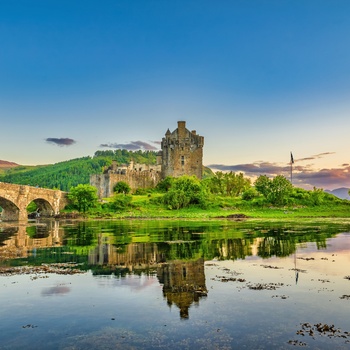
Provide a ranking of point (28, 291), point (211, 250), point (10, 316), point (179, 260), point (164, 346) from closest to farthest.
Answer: point (164, 346), point (10, 316), point (28, 291), point (179, 260), point (211, 250)

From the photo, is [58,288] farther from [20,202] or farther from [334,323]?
[20,202]

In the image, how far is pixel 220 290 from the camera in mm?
14336

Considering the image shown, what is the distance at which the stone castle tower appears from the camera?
12225cm

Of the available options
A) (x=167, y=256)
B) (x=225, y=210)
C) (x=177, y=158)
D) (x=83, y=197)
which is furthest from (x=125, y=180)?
(x=167, y=256)

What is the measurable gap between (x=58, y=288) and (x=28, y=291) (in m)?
1.11

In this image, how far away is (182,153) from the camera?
401ft

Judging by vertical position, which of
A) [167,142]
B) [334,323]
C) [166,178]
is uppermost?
[167,142]

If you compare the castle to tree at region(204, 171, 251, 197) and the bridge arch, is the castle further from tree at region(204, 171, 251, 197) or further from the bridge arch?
the bridge arch

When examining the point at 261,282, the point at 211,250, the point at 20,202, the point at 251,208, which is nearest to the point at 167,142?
the point at 251,208

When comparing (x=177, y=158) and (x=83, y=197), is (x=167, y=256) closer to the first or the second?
(x=83, y=197)

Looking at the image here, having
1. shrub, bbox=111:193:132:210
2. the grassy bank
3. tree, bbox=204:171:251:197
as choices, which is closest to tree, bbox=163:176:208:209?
the grassy bank

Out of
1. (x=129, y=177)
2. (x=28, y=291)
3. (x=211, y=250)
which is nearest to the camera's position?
(x=28, y=291)

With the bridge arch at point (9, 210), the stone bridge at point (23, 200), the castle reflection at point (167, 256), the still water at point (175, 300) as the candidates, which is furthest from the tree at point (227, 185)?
the still water at point (175, 300)

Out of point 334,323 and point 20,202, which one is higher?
point 20,202
